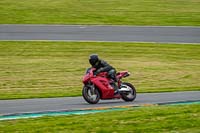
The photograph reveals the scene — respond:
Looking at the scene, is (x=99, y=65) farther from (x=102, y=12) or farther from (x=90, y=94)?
(x=102, y=12)

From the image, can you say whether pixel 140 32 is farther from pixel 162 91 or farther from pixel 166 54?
pixel 162 91

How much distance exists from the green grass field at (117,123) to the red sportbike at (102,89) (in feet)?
12.0

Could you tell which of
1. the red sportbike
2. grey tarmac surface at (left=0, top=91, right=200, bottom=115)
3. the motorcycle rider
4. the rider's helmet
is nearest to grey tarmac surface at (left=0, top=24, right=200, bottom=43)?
grey tarmac surface at (left=0, top=91, right=200, bottom=115)

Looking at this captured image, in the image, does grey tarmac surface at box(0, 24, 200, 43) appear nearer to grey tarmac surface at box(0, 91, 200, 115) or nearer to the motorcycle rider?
grey tarmac surface at box(0, 91, 200, 115)

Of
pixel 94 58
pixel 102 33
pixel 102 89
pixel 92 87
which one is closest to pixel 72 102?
pixel 92 87

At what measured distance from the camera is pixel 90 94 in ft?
56.9

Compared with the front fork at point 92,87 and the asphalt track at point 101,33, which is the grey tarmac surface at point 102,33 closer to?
the asphalt track at point 101,33

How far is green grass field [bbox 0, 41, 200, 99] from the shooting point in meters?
22.3

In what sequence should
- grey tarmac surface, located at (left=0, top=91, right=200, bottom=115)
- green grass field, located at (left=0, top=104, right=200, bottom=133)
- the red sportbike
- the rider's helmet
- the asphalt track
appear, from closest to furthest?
1. green grass field, located at (left=0, top=104, right=200, bottom=133)
2. grey tarmac surface, located at (left=0, top=91, right=200, bottom=115)
3. the rider's helmet
4. the red sportbike
5. the asphalt track

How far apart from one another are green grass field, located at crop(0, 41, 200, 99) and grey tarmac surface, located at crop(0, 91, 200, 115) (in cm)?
146

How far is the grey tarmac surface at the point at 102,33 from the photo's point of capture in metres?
34.6

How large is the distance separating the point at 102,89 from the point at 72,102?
0.95 metres

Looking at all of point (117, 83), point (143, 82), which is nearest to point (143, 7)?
point (143, 82)

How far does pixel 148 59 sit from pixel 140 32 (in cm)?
567
